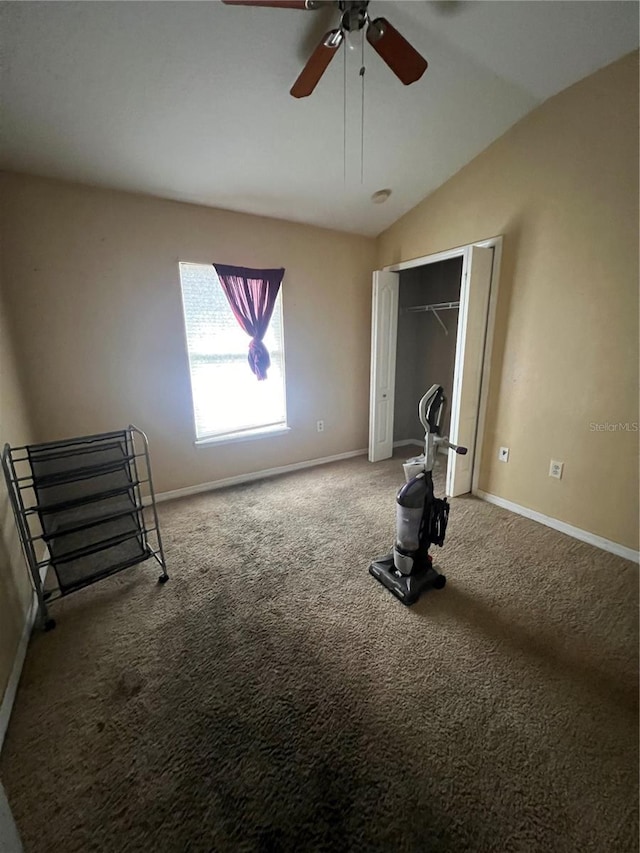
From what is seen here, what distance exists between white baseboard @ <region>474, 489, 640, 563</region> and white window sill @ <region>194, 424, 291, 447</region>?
1.98 m

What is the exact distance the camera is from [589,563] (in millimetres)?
2020

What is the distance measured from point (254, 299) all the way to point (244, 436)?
1.28 meters

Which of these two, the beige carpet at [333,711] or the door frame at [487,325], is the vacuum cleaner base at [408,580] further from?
the door frame at [487,325]

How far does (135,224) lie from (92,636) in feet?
8.90

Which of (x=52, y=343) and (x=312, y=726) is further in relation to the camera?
(x=52, y=343)

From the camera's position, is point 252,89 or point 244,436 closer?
point 252,89

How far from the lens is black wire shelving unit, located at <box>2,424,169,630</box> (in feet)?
5.27

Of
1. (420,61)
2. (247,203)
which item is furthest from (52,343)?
(420,61)

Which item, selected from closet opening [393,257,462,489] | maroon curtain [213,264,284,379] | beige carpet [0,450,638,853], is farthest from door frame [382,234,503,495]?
maroon curtain [213,264,284,379]

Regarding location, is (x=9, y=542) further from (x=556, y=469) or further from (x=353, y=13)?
(x=556, y=469)

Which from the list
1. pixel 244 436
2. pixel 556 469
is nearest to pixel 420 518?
pixel 556 469

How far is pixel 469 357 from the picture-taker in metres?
2.62

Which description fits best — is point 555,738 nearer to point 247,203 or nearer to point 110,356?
point 110,356

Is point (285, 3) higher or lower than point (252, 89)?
lower
